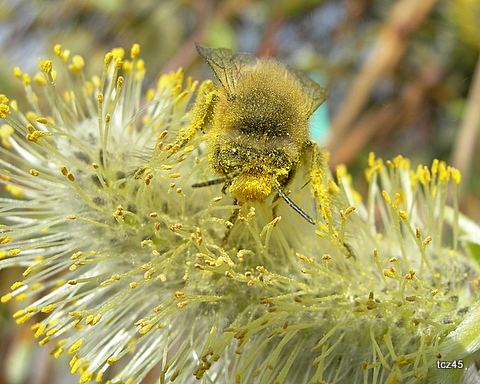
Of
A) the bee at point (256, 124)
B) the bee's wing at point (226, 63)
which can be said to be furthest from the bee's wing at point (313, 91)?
the bee's wing at point (226, 63)

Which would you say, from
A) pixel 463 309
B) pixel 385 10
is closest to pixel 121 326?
pixel 463 309

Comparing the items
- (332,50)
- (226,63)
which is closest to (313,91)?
(226,63)

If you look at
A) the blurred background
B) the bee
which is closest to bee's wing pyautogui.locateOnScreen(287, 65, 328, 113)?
the bee

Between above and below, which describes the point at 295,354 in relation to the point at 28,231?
below

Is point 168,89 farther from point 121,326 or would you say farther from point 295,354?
point 295,354

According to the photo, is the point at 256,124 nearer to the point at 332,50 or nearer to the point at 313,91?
the point at 313,91

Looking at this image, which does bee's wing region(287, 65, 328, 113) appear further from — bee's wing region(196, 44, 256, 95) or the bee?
bee's wing region(196, 44, 256, 95)

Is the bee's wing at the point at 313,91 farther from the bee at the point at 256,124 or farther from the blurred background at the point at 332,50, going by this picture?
the blurred background at the point at 332,50

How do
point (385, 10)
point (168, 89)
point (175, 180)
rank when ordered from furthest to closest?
point (385, 10), point (168, 89), point (175, 180)
